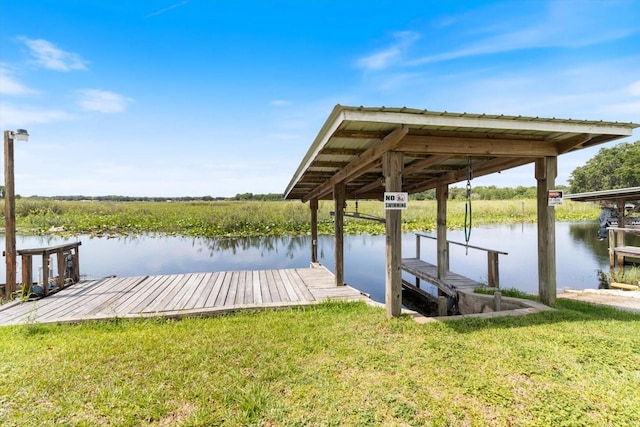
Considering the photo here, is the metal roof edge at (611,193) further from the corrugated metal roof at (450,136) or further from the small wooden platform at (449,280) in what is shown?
the corrugated metal roof at (450,136)

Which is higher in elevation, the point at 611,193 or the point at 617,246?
the point at 611,193

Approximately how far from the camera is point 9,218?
534 cm

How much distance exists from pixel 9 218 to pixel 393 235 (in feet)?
22.6

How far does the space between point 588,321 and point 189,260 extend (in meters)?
11.8

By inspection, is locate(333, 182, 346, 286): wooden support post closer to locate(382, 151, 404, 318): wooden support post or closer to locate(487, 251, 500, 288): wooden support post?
locate(382, 151, 404, 318): wooden support post

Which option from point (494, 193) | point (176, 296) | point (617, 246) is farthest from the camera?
point (494, 193)

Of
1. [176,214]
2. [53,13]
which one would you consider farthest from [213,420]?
[176,214]

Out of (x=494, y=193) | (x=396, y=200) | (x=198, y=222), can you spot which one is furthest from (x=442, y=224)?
(x=494, y=193)

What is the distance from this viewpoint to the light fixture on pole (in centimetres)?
523

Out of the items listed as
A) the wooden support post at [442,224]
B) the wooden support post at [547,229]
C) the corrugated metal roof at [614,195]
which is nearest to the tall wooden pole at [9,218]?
the wooden support post at [442,224]

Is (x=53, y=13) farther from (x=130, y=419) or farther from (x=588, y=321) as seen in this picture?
(x=588, y=321)

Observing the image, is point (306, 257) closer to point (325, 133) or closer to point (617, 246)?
point (325, 133)

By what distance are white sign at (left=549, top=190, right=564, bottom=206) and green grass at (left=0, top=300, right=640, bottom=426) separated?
1539 millimetres

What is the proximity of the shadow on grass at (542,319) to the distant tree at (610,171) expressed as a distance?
49981 millimetres
